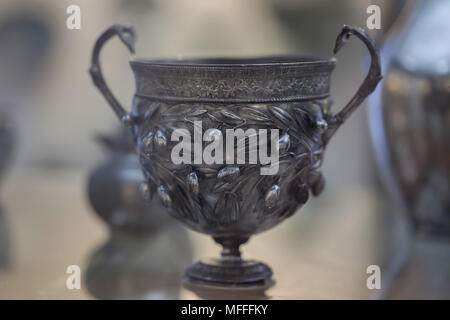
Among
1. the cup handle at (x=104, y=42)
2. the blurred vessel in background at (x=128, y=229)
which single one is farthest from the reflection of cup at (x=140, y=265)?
the cup handle at (x=104, y=42)

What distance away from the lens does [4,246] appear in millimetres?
1291

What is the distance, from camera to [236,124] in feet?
3.06

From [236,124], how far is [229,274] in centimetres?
24

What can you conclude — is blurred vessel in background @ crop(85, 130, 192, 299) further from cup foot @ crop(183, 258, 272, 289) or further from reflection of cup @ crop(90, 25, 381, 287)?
reflection of cup @ crop(90, 25, 381, 287)

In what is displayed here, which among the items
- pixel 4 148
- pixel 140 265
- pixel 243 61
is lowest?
pixel 140 265

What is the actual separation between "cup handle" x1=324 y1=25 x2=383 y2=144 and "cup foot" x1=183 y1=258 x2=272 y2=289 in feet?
0.69

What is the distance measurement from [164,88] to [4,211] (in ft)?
2.12

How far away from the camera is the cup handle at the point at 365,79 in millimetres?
970

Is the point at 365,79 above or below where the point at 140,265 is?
above

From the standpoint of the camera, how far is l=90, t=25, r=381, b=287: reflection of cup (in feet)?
3.07

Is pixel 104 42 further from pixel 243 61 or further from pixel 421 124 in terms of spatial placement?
pixel 421 124

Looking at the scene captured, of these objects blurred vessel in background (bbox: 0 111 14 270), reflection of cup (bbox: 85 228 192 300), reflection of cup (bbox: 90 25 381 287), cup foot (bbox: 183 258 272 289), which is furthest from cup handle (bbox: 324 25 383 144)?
blurred vessel in background (bbox: 0 111 14 270)

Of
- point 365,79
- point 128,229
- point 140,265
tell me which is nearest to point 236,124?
point 365,79
